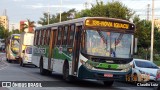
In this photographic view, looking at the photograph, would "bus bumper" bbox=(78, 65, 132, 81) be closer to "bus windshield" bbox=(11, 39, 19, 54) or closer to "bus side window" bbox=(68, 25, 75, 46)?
"bus side window" bbox=(68, 25, 75, 46)

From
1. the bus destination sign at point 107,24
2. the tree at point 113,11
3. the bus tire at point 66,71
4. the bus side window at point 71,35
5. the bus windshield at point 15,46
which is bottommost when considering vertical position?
the bus tire at point 66,71

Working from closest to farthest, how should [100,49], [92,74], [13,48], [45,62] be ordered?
[92,74]
[100,49]
[45,62]
[13,48]

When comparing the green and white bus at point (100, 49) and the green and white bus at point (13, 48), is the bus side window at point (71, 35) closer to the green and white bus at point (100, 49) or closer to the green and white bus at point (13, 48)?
the green and white bus at point (100, 49)

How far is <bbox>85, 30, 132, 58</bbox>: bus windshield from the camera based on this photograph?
19.5 metres

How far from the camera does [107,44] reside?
19719 millimetres

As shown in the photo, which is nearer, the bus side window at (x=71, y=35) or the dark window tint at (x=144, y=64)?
the bus side window at (x=71, y=35)

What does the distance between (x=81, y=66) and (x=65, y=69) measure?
2666 millimetres

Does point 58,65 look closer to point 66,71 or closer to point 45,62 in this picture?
point 66,71

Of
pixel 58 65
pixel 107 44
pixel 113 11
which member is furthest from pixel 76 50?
pixel 113 11

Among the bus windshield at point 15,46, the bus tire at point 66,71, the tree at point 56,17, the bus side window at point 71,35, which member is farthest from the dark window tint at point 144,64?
the tree at point 56,17

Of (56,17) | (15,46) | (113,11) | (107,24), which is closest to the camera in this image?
(107,24)

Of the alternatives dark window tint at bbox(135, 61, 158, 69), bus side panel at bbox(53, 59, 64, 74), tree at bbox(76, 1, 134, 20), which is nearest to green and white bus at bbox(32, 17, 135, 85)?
bus side panel at bbox(53, 59, 64, 74)

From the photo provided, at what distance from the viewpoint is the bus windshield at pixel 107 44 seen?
1955cm

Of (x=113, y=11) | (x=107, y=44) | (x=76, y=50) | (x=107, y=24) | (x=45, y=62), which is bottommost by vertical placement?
(x=45, y=62)
